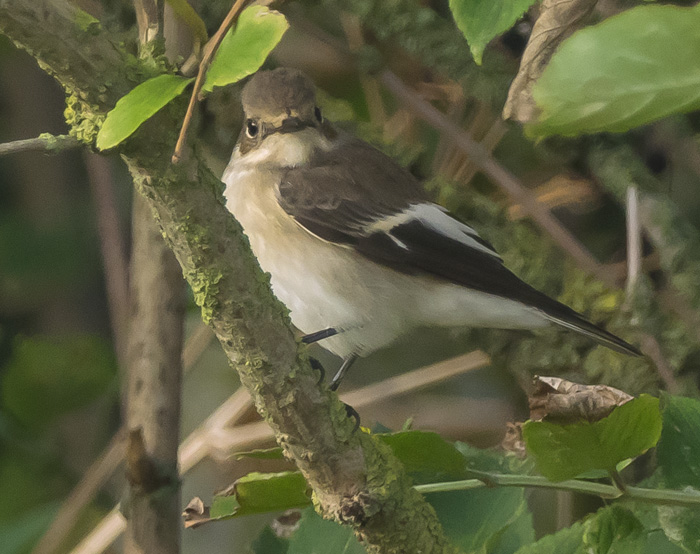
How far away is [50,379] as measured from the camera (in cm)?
178

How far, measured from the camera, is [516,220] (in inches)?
67.0

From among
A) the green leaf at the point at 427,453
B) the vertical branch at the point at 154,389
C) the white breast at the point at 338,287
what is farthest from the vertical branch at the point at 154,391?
the green leaf at the point at 427,453

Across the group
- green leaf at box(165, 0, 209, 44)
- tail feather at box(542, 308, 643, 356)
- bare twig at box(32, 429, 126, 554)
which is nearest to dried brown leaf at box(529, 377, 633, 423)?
green leaf at box(165, 0, 209, 44)

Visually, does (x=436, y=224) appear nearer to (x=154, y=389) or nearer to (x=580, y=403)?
(x=154, y=389)

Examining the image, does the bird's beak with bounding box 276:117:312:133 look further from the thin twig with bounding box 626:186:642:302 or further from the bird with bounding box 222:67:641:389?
the thin twig with bounding box 626:186:642:302

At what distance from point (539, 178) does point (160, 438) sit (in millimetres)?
1022

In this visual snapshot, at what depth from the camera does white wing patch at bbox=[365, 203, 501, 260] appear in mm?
1431

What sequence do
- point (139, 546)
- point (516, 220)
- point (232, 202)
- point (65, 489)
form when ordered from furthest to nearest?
point (65, 489), point (516, 220), point (232, 202), point (139, 546)

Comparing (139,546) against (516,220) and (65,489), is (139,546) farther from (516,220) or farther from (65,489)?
(516,220)

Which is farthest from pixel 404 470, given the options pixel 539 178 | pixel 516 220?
pixel 539 178

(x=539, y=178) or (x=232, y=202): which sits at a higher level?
(x=232, y=202)

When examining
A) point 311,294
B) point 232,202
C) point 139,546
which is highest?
point 232,202

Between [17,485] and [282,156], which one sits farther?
[17,485]

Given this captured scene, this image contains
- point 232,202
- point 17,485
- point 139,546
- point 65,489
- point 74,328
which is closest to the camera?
point 139,546
